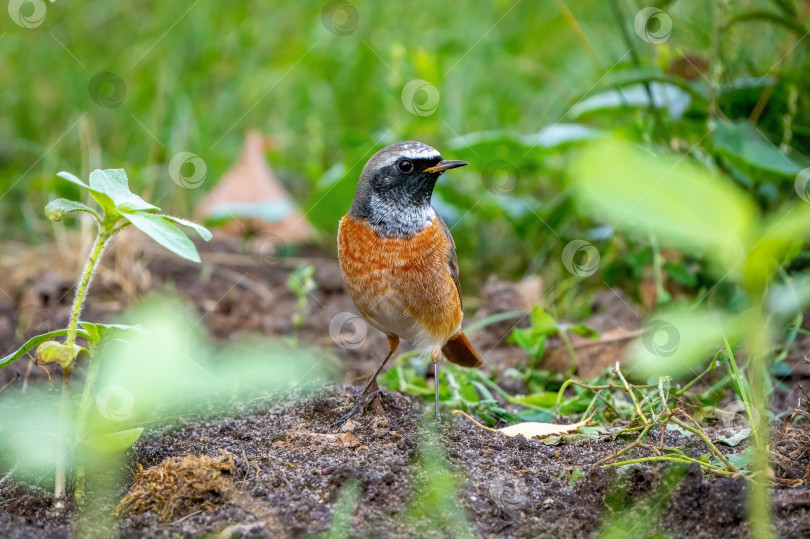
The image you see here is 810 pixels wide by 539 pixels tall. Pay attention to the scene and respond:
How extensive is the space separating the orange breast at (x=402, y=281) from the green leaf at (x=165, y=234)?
1.49 meters

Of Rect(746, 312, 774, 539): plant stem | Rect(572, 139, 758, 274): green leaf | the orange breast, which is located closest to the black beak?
the orange breast

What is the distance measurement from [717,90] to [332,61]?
12.8 feet

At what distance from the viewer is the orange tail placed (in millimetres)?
3885

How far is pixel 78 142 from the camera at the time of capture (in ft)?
22.5

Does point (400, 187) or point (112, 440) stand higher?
point (400, 187)

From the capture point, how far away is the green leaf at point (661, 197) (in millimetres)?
745

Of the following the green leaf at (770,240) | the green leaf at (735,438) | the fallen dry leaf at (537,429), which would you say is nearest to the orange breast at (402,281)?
the fallen dry leaf at (537,429)

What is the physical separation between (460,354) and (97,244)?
204cm

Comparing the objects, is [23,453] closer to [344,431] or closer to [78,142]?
[344,431]

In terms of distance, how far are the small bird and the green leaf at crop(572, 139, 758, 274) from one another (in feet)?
8.94

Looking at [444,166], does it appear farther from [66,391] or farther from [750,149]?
[66,391]

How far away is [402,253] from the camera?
3.55 m

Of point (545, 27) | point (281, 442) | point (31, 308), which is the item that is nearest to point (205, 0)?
point (545, 27)

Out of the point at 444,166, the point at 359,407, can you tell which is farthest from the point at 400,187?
the point at 359,407
